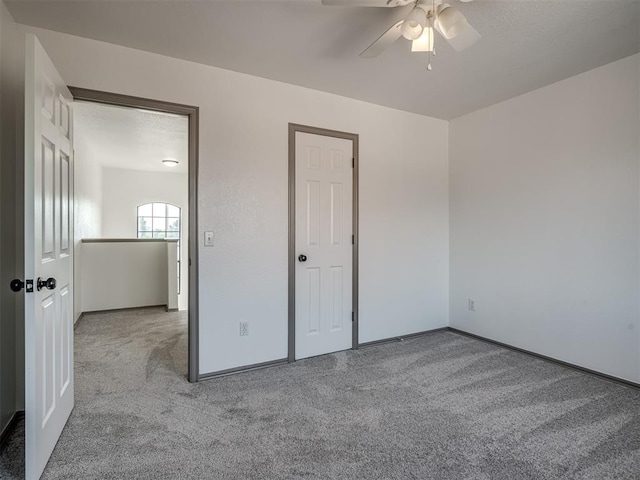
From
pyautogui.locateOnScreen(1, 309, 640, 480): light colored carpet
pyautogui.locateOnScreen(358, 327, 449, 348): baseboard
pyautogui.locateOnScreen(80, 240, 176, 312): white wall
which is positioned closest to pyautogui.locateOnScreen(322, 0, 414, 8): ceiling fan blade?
pyautogui.locateOnScreen(1, 309, 640, 480): light colored carpet

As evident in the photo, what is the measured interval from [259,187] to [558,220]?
2638 millimetres

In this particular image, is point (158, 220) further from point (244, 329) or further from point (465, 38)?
point (465, 38)

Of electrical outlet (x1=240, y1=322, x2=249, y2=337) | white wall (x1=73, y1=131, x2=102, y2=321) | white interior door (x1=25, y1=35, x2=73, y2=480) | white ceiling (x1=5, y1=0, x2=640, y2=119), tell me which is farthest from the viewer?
white wall (x1=73, y1=131, x2=102, y2=321)

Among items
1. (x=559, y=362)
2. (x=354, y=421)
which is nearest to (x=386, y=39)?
(x=354, y=421)

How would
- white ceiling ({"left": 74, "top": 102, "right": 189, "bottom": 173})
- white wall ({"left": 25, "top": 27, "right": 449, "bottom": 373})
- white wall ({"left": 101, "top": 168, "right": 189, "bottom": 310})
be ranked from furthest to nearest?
white wall ({"left": 101, "top": 168, "right": 189, "bottom": 310})
white ceiling ({"left": 74, "top": 102, "right": 189, "bottom": 173})
white wall ({"left": 25, "top": 27, "right": 449, "bottom": 373})

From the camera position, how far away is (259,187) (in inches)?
110

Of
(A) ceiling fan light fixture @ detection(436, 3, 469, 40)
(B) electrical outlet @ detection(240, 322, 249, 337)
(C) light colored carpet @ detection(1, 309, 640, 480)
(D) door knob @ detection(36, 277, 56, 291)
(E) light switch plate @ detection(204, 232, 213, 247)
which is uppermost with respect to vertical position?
(A) ceiling fan light fixture @ detection(436, 3, 469, 40)

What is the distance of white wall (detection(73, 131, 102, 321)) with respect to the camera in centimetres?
427

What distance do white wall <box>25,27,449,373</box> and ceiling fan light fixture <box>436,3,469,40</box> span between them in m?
1.50

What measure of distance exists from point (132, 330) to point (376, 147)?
3.52 meters

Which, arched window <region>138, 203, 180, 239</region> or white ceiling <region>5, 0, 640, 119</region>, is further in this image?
arched window <region>138, 203, 180, 239</region>

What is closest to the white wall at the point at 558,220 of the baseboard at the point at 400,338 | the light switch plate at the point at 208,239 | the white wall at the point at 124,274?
the baseboard at the point at 400,338

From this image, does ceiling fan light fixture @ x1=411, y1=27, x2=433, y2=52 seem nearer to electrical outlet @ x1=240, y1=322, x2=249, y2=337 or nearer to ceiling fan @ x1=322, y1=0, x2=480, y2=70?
ceiling fan @ x1=322, y1=0, x2=480, y2=70

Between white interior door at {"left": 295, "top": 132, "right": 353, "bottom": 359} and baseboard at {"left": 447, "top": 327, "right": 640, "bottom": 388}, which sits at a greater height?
white interior door at {"left": 295, "top": 132, "right": 353, "bottom": 359}
